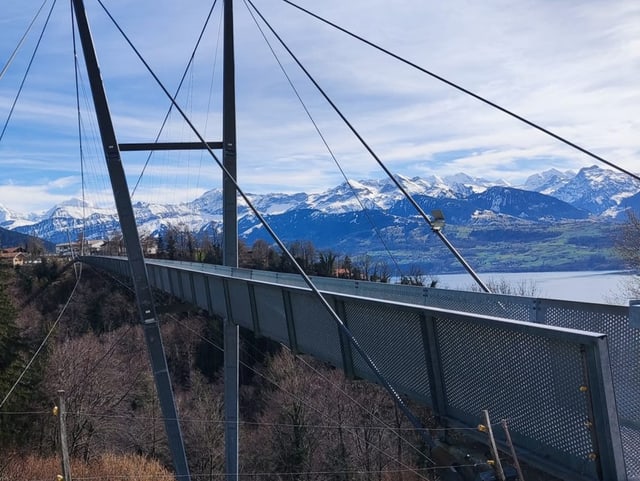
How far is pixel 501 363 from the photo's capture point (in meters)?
Result: 7.10

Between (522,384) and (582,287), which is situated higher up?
(522,384)

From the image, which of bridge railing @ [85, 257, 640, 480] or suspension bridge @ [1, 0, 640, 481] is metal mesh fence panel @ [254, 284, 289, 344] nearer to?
suspension bridge @ [1, 0, 640, 481]

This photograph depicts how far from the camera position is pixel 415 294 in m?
15.2

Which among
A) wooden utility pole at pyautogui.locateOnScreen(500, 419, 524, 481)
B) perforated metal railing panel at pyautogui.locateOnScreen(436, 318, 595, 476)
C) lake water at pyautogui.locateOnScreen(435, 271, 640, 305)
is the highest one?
perforated metal railing panel at pyautogui.locateOnScreen(436, 318, 595, 476)

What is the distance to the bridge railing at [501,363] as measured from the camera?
591 centimetres

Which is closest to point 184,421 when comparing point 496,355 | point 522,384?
point 496,355

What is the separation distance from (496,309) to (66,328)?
7256cm

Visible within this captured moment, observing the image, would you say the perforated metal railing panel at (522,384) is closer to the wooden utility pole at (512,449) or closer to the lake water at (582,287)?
the wooden utility pole at (512,449)

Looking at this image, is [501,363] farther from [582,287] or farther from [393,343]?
[582,287]

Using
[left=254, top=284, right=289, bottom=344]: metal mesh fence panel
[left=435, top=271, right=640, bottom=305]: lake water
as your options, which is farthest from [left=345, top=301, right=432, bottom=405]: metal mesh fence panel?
[left=435, top=271, right=640, bottom=305]: lake water

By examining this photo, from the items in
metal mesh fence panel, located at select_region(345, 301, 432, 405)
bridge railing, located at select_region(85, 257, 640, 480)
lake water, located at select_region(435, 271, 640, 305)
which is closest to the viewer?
bridge railing, located at select_region(85, 257, 640, 480)

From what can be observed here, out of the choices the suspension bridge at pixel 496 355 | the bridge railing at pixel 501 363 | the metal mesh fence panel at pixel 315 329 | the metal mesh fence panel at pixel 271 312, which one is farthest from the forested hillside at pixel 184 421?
the bridge railing at pixel 501 363

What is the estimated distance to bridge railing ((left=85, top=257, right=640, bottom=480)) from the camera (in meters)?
5.91

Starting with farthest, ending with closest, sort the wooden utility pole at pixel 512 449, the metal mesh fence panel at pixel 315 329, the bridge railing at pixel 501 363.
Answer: the metal mesh fence panel at pixel 315 329, the wooden utility pole at pixel 512 449, the bridge railing at pixel 501 363
